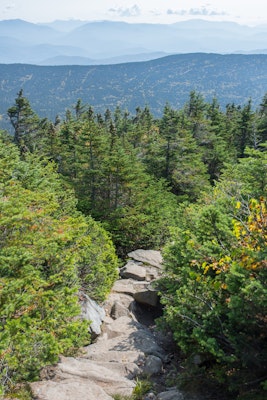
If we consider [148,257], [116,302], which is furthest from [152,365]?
[148,257]

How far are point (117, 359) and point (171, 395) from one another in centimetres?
324

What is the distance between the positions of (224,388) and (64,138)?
34644mm

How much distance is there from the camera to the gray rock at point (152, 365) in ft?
35.9

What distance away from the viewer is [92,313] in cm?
1388

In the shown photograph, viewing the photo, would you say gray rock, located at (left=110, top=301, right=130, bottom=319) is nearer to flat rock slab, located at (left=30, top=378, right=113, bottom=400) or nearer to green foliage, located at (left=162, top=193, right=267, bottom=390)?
green foliage, located at (left=162, top=193, right=267, bottom=390)

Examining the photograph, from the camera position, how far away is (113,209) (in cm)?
2777

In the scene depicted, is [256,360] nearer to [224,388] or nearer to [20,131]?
[224,388]

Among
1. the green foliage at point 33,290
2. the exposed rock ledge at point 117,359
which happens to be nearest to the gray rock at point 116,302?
the exposed rock ledge at point 117,359

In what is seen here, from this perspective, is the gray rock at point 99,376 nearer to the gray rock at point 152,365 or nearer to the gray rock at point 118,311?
the gray rock at point 152,365

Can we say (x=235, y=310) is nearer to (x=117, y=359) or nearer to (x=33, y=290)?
(x=33, y=290)

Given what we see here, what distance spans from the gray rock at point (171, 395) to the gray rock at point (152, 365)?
151cm

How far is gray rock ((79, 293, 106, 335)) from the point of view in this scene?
523 inches

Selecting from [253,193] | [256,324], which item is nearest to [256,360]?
[256,324]

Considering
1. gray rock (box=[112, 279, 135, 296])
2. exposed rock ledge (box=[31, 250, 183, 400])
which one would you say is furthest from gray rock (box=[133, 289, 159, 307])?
gray rock (box=[112, 279, 135, 296])
